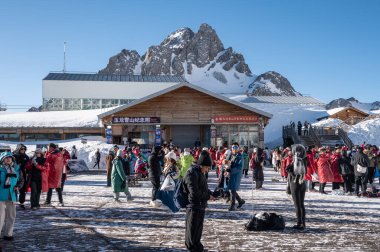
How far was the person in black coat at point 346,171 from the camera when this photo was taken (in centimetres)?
1377

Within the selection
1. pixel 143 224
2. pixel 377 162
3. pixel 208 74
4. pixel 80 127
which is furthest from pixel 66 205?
pixel 208 74

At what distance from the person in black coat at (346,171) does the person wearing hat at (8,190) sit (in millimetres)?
10947

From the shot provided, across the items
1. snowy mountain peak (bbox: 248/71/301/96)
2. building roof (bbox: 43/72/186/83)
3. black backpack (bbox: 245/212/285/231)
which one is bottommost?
black backpack (bbox: 245/212/285/231)

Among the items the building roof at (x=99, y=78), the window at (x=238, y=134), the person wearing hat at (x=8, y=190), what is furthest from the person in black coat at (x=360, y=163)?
the building roof at (x=99, y=78)

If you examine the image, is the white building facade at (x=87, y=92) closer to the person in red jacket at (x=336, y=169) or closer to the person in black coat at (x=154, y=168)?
the person in red jacket at (x=336, y=169)

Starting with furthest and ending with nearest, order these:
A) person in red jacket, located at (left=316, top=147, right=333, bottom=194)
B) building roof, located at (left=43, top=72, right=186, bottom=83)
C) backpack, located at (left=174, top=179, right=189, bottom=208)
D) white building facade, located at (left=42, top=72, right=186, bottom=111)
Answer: building roof, located at (left=43, top=72, right=186, bottom=83)
white building facade, located at (left=42, top=72, right=186, bottom=111)
person in red jacket, located at (left=316, top=147, right=333, bottom=194)
backpack, located at (left=174, top=179, right=189, bottom=208)

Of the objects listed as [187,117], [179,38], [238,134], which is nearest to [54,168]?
[187,117]

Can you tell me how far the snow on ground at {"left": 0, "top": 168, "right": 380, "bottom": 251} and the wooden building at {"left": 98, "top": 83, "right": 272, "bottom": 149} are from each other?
18.4 metres

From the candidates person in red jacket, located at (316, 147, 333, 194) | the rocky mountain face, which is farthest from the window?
the rocky mountain face

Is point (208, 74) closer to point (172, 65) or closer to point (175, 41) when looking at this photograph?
point (172, 65)

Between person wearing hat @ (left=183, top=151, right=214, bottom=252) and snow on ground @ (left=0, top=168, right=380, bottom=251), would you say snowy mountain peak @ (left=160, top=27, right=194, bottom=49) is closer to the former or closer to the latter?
snow on ground @ (left=0, top=168, right=380, bottom=251)

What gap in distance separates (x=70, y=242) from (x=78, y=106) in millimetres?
43808

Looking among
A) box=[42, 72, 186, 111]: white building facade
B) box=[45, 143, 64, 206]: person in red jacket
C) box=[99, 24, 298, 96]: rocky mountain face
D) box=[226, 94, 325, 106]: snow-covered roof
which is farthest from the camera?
box=[99, 24, 298, 96]: rocky mountain face

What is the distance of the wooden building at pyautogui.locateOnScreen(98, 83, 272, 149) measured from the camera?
98.9ft
